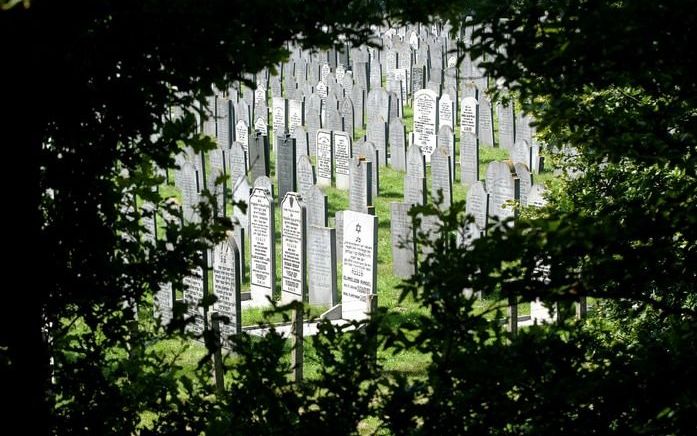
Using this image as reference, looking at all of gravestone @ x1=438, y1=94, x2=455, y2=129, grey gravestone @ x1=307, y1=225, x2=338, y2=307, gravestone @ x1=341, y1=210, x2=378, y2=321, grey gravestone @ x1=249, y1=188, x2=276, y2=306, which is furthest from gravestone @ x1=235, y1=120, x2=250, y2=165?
gravestone @ x1=341, y1=210, x2=378, y2=321

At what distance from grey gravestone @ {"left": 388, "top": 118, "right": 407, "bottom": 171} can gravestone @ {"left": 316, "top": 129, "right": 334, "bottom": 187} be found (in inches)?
58.3

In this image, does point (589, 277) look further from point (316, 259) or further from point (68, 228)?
point (316, 259)

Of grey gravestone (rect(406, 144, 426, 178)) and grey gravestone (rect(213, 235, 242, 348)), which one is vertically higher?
grey gravestone (rect(406, 144, 426, 178))

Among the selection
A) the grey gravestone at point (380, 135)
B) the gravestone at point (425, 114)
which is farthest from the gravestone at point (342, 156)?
the gravestone at point (425, 114)

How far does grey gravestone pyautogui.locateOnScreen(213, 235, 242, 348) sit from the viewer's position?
35.5 feet

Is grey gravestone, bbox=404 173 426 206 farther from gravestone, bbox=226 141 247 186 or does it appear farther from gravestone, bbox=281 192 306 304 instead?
gravestone, bbox=281 192 306 304

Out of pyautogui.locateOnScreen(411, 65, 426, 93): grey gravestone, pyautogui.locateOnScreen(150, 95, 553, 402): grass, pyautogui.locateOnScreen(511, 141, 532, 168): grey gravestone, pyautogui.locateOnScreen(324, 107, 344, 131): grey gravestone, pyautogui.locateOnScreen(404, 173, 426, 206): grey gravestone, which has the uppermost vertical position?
pyautogui.locateOnScreen(411, 65, 426, 93): grey gravestone

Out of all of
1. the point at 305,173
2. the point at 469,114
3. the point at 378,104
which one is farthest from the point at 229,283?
the point at 378,104

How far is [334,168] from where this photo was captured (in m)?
20.4

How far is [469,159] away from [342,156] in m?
2.46

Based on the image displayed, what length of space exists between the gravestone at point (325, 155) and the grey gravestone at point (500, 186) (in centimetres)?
542

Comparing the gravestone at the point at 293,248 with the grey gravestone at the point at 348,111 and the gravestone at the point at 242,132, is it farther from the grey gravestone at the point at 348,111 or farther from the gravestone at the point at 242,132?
the grey gravestone at the point at 348,111

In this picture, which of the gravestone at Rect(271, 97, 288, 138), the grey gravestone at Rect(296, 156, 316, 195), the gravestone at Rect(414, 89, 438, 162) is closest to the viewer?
the grey gravestone at Rect(296, 156, 316, 195)

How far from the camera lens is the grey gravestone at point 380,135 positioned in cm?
2114
